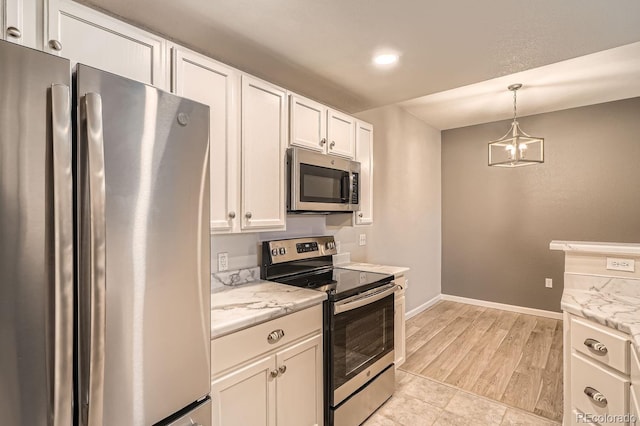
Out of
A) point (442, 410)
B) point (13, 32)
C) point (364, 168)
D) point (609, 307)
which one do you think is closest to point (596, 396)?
point (609, 307)

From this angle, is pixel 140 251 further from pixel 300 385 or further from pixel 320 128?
pixel 320 128

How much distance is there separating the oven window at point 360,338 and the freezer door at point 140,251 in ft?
2.96

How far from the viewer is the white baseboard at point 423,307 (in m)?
4.27

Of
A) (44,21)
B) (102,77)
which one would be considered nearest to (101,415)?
(102,77)

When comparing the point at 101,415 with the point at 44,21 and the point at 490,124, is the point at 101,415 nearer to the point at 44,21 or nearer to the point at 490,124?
the point at 44,21

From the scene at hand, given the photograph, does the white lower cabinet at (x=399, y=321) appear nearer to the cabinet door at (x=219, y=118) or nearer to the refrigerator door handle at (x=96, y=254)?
the cabinet door at (x=219, y=118)

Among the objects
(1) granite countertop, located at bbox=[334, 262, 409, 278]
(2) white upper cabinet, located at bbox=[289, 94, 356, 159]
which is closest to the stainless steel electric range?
(1) granite countertop, located at bbox=[334, 262, 409, 278]

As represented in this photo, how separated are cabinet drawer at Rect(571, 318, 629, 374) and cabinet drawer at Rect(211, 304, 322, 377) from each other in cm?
135

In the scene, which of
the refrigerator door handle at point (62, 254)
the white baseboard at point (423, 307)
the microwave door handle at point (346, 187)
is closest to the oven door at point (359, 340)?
the microwave door handle at point (346, 187)

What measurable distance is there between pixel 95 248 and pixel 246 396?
1012mm

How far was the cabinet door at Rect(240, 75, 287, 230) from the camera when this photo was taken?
1.86 m

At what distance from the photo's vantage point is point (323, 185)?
2334mm

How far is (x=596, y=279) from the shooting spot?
1.94 m

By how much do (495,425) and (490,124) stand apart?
12.9ft
